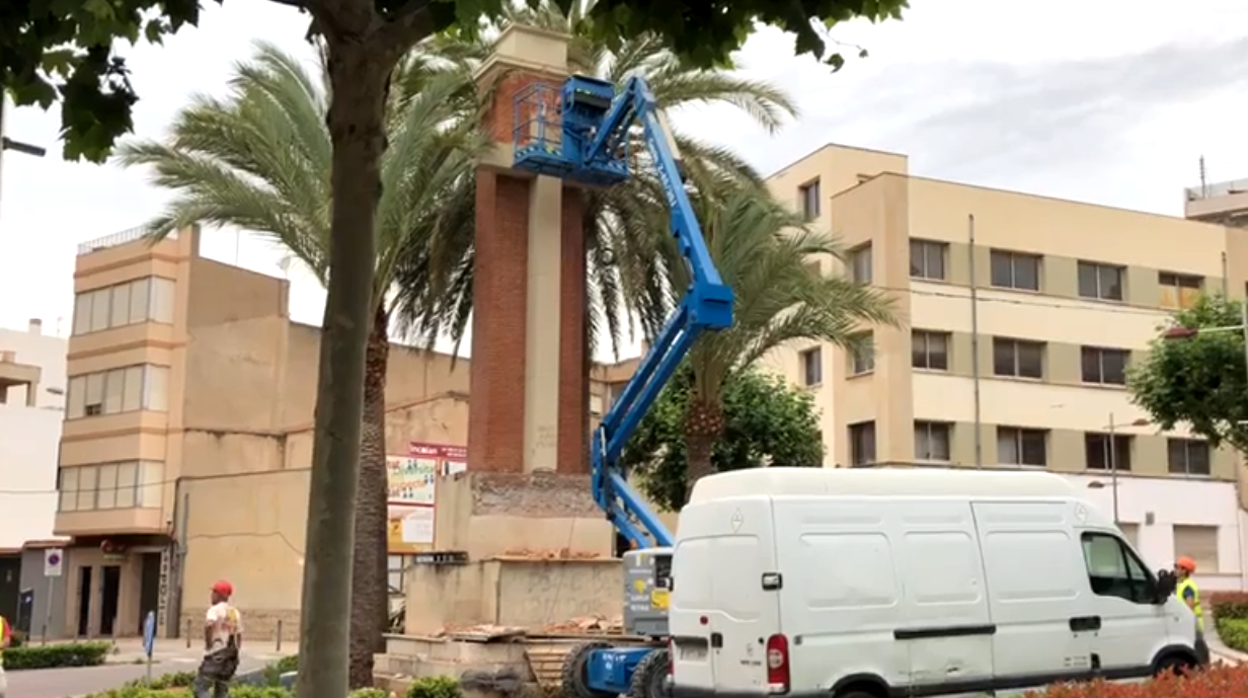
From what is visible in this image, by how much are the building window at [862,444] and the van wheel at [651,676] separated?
1042 inches

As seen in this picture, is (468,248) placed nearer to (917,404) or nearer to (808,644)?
(808,644)

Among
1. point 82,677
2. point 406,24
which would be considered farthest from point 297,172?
point 406,24

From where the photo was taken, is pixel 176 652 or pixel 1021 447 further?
pixel 1021 447

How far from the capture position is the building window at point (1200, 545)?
44.5m

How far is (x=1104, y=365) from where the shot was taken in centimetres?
4500

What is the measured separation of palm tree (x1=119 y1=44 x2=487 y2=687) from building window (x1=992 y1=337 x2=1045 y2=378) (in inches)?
1029

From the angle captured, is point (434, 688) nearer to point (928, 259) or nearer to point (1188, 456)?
point (928, 259)

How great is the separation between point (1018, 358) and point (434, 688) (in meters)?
30.4

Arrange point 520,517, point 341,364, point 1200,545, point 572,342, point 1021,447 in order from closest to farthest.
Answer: point 341,364 → point 520,517 → point 572,342 → point 1021,447 → point 1200,545

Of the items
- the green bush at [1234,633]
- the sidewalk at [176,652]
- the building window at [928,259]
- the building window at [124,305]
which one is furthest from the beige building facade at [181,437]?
the green bush at [1234,633]

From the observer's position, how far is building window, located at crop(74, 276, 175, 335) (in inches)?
1850

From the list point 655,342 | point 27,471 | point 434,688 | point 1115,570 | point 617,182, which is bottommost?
point 434,688

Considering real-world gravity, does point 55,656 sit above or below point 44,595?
below

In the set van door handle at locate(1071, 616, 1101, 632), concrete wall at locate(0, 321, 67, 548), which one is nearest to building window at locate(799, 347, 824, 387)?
van door handle at locate(1071, 616, 1101, 632)
